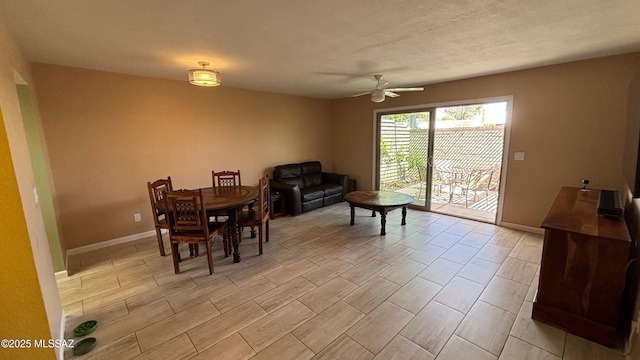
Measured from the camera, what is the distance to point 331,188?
560cm

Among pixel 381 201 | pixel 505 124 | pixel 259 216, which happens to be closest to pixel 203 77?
pixel 259 216

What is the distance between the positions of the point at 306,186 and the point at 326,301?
347cm

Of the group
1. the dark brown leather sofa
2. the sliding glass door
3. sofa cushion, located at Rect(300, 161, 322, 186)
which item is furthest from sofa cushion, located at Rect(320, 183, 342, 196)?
the sliding glass door

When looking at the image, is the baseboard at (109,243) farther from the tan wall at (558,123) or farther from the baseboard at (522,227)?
the baseboard at (522,227)

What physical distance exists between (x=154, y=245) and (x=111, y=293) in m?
1.21

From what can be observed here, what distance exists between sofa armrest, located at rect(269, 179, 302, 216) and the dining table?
54.0 inches

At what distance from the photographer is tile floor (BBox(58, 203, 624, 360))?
6.06 feet

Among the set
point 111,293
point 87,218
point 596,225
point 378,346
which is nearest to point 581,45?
point 596,225

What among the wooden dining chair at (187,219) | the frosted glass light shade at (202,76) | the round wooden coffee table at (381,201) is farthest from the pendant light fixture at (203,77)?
the round wooden coffee table at (381,201)

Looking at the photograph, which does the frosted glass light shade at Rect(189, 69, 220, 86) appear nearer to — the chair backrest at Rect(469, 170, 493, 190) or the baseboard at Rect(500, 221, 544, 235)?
the baseboard at Rect(500, 221, 544, 235)

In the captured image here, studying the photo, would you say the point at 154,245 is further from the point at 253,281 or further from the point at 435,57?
the point at 435,57

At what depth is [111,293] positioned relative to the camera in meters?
2.53

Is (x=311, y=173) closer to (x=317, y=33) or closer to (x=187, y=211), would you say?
(x=187, y=211)

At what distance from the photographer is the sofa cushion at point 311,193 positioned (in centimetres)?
509
